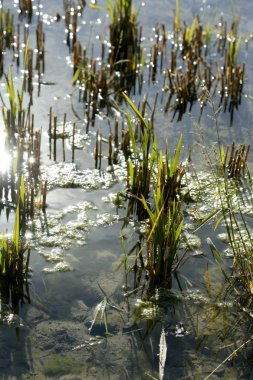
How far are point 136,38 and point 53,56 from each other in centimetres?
75

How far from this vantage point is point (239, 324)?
317cm

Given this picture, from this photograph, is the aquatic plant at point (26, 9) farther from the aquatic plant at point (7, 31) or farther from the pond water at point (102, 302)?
the pond water at point (102, 302)

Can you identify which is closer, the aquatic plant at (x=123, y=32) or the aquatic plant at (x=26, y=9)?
the aquatic plant at (x=123, y=32)

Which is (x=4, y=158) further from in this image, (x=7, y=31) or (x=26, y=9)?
(x=26, y=9)

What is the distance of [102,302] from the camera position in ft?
10.6

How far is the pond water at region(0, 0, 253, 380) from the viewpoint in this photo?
2.89 meters

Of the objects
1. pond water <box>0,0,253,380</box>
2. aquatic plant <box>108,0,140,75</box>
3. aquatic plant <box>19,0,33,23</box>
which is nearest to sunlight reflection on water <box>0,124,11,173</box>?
pond water <box>0,0,253,380</box>

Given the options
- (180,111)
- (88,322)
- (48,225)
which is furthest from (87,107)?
(88,322)

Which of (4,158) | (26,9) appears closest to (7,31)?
(26,9)

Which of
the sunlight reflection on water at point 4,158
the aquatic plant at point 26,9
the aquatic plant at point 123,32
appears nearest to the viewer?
the sunlight reflection on water at point 4,158

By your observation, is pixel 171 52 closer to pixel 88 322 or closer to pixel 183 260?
pixel 183 260

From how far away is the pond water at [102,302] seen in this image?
2893 mm

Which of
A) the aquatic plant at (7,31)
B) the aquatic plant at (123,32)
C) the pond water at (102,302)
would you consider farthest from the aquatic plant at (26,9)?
the pond water at (102,302)

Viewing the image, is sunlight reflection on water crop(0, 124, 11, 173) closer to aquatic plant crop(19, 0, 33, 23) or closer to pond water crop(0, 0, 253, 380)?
pond water crop(0, 0, 253, 380)
